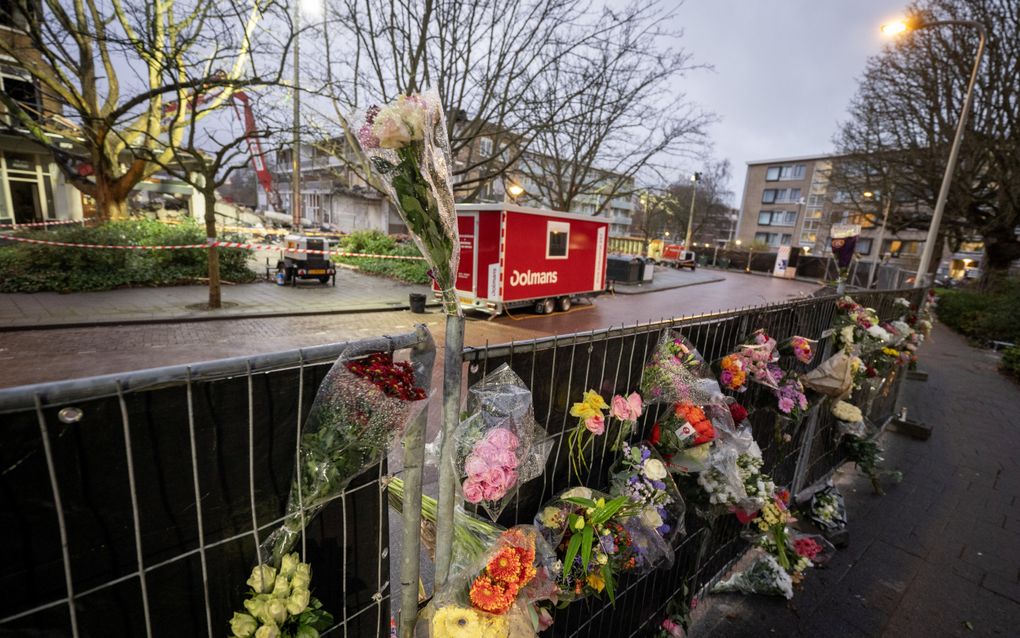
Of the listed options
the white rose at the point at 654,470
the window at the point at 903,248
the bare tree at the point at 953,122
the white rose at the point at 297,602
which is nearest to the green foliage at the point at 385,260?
the white rose at the point at 654,470

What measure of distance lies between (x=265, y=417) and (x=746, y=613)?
139 inches

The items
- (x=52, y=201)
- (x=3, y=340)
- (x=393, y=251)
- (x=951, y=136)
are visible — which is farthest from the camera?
(x=52, y=201)

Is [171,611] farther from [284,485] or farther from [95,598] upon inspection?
[284,485]

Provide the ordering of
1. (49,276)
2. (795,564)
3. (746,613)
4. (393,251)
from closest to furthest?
(746,613)
(795,564)
(49,276)
(393,251)

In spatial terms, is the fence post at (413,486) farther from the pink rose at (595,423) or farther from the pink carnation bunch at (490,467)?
the pink rose at (595,423)

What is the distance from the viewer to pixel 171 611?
3.62 ft

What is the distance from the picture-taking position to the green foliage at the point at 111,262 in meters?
9.73

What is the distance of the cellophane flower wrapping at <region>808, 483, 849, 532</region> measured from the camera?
152 inches

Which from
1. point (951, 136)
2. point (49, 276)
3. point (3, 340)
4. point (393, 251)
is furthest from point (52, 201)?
Result: point (951, 136)

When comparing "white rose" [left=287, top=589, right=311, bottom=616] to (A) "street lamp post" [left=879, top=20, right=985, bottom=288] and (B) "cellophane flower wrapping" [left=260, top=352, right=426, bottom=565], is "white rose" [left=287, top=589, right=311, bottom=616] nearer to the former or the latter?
(B) "cellophane flower wrapping" [left=260, top=352, right=426, bottom=565]

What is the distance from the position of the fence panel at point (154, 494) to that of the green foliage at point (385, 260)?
14.0m

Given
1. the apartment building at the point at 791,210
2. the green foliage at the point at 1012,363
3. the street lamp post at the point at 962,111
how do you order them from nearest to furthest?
the green foliage at the point at 1012,363 → the street lamp post at the point at 962,111 → the apartment building at the point at 791,210

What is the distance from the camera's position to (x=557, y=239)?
12.2m

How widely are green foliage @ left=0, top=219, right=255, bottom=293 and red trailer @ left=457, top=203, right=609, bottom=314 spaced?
721 centimetres
